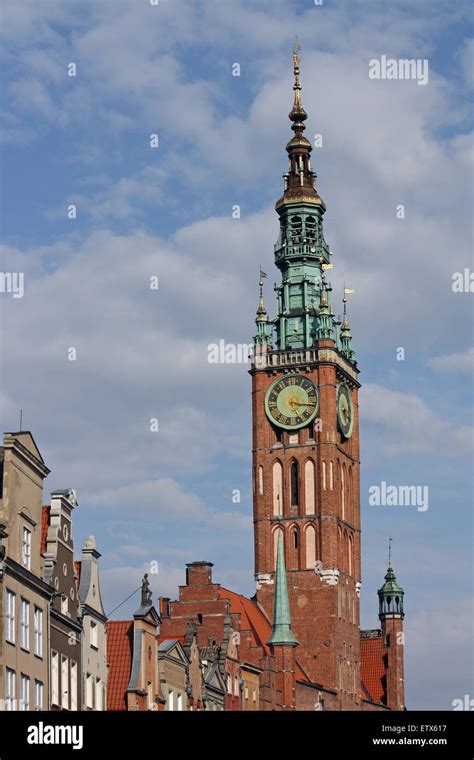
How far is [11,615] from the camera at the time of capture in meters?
49.4

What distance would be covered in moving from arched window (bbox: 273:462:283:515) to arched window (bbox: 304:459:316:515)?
5.77 ft

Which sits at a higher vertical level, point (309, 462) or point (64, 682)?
point (309, 462)

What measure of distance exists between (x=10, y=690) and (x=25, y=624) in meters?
2.72

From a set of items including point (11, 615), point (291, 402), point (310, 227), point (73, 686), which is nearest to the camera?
point (11, 615)

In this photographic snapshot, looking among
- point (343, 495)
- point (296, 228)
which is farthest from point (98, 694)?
point (296, 228)

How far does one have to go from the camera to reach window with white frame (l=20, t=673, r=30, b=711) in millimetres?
49938

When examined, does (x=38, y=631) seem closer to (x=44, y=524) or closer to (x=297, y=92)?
(x=44, y=524)

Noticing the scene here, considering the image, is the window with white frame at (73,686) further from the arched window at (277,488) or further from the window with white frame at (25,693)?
the arched window at (277,488)

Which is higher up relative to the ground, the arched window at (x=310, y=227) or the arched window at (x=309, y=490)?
the arched window at (x=310, y=227)

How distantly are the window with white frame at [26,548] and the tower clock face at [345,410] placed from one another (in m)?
71.0

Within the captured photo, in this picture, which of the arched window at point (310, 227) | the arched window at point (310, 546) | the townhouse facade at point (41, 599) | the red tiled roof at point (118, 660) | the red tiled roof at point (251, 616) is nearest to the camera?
the townhouse facade at point (41, 599)

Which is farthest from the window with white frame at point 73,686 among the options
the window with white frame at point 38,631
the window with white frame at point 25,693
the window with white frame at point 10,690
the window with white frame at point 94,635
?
the window with white frame at point 10,690

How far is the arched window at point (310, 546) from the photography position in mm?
119000
